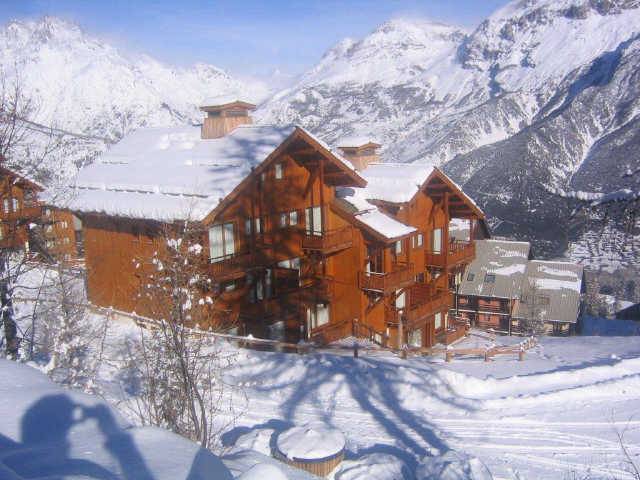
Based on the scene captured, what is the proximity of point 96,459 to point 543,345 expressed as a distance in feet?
77.7

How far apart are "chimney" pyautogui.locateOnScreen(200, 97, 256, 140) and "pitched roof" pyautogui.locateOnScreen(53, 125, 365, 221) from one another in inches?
26.4

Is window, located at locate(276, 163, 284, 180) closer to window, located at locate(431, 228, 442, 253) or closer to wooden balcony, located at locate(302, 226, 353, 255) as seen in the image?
wooden balcony, located at locate(302, 226, 353, 255)

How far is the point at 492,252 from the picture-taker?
4972 centimetres

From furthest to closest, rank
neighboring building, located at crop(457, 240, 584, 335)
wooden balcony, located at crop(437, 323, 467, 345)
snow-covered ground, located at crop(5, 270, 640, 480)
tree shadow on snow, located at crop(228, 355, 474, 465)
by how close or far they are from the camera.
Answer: neighboring building, located at crop(457, 240, 584, 335)
wooden balcony, located at crop(437, 323, 467, 345)
tree shadow on snow, located at crop(228, 355, 474, 465)
snow-covered ground, located at crop(5, 270, 640, 480)

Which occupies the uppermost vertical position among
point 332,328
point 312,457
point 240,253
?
point 240,253

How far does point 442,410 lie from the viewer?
1489 centimetres

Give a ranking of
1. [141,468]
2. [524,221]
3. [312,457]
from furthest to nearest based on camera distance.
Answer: [524,221], [312,457], [141,468]

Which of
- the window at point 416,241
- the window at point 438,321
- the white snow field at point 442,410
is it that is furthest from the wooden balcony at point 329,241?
the window at point 438,321

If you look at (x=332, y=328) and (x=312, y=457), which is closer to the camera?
(x=312, y=457)

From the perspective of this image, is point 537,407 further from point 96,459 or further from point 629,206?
point 96,459

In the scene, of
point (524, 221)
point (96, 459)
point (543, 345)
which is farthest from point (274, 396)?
point (524, 221)

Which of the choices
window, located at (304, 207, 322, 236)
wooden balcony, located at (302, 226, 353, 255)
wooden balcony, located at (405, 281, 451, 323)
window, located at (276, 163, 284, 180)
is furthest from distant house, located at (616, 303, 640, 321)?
window, located at (276, 163, 284, 180)

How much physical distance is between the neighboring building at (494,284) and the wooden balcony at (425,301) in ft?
59.0

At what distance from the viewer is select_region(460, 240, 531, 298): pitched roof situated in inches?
1868
